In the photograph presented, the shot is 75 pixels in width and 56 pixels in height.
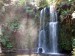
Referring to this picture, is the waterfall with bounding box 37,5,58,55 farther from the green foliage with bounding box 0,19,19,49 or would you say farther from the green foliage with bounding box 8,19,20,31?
the green foliage with bounding box 0,19,19,49

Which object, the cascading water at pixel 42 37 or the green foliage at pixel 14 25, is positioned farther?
the green foliage at pixel 14 25

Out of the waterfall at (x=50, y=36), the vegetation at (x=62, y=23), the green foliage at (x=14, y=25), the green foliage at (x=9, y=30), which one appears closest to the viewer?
the vegetation at (x=62, y=23)

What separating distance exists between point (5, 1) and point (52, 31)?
5.18 m

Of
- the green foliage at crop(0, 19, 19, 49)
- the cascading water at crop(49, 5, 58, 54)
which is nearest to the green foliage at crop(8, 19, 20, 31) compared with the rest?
the green foliage at crop(0, 19, 19, 49)

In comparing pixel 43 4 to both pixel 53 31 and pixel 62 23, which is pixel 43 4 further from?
pixel 62 23

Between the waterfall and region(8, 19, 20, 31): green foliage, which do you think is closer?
the waterfall

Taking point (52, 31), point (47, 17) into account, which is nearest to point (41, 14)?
point (47, 17)

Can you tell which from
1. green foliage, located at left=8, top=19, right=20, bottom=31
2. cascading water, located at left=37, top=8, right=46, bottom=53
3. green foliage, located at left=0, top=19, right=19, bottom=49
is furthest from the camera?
green foliage, located at left=8, top=19, right=20, bottom=31

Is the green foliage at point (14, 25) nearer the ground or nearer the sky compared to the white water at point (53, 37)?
nearer the sky

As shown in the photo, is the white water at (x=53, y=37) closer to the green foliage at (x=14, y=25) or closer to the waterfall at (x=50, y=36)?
the waterfall at (x=50, y=36)

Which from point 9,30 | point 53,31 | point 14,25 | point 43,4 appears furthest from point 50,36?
point 9,30

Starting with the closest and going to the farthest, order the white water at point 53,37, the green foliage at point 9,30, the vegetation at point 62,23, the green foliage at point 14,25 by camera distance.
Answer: the vegetation at point 62,23
the white water at point 53,37
the green foliage at point 9,30
the green foliage at point 14,25

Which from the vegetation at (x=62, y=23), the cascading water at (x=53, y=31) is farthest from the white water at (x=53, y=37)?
the vegetation at (x=62, y=23)

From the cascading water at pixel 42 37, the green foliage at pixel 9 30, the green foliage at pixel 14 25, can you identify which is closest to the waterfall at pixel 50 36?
the cascading water at pixel 42 37
